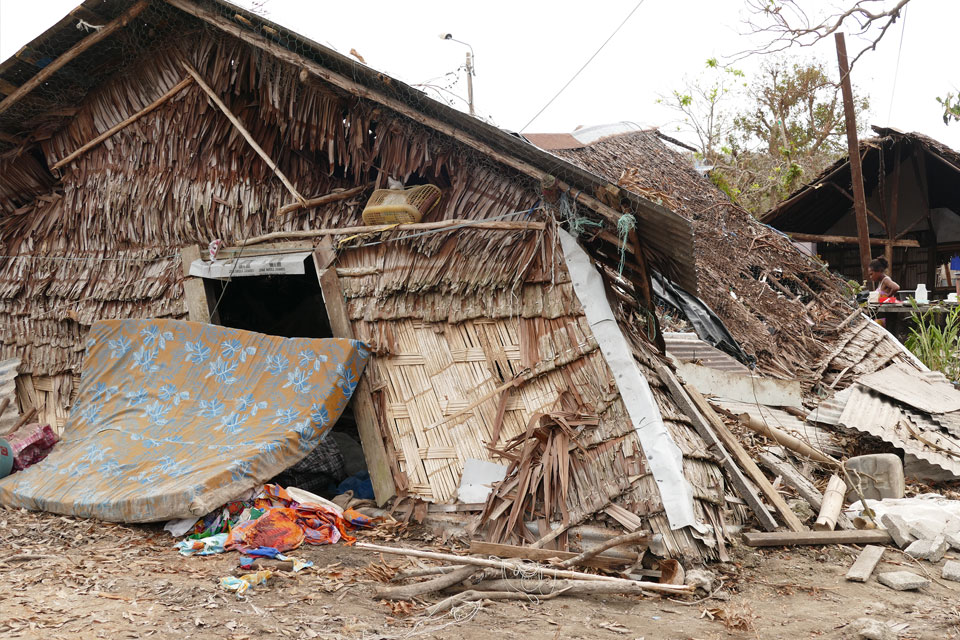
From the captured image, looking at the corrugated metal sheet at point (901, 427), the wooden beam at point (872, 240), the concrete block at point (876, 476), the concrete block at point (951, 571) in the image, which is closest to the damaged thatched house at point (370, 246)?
the concrete block at point (951, 571)

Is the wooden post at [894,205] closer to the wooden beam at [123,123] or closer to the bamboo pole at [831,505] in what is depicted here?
the bamboo pole at [831,505]

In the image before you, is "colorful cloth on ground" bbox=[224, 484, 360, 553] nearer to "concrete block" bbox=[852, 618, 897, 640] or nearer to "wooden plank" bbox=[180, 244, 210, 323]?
"wooden plank" bbox=[180, 244, 210, 323]

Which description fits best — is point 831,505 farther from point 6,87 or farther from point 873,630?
point 6,87

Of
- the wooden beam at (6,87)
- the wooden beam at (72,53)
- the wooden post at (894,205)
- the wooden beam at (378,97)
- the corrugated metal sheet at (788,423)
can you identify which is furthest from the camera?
the wooden post at (894,205)

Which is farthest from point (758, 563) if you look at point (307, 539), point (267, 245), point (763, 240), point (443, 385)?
point (763, 240)

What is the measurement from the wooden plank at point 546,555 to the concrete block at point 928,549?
1.90 meters

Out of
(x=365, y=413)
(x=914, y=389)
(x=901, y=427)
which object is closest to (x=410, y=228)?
(x=365, y=413)

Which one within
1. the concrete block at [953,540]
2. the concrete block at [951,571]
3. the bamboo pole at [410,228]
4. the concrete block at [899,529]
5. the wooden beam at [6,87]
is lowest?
the concrete block at [951,571]

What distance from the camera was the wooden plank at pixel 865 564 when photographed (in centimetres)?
439

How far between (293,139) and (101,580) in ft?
11.9

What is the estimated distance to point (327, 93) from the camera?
5.92 meters

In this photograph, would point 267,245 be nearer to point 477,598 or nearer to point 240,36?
point 240,36

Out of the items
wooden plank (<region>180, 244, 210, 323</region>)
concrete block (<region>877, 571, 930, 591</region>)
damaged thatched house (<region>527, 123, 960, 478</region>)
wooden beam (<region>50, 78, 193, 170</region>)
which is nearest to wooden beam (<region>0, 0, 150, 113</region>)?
wooden beam (<region>50, 78, 193, 170</region>)

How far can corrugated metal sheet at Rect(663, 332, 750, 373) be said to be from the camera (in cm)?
789
